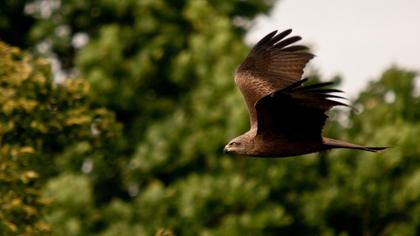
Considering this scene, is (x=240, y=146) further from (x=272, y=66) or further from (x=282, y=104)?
(x=272, y=66)

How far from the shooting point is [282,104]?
1201 cm

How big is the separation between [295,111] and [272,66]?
8.00ft

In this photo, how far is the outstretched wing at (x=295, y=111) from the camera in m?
11.7

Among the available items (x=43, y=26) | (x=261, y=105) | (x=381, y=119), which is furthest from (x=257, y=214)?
(x=261, y=105)

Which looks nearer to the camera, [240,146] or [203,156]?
[240,146]

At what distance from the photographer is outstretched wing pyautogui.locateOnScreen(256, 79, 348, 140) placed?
461 inches

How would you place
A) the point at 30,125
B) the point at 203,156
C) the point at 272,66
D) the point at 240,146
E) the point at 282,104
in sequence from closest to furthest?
the point at 282,104 → the point at 240,146 → the point at 30,125 → the point at 272,66 → the point at 203,156

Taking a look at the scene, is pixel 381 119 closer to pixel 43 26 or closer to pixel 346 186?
pixel 346 186

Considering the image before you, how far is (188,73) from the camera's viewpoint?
81.2 ft

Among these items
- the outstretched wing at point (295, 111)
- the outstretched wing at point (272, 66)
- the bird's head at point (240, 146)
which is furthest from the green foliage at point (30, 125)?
the outstretched wing at point (295, 111)

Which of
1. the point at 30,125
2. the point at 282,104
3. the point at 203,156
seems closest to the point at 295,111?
the point at 282,104

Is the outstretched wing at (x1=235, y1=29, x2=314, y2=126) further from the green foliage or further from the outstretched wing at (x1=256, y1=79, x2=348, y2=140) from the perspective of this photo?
the outstretched wing at (x1=256, y1=79, x2=348, y2=140)

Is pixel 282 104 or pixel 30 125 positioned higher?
pixel 282 104

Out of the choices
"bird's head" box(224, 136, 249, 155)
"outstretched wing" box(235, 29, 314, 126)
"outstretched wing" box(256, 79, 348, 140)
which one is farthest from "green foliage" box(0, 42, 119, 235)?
"outstretched wing" box(256, 79, 348, 140)
